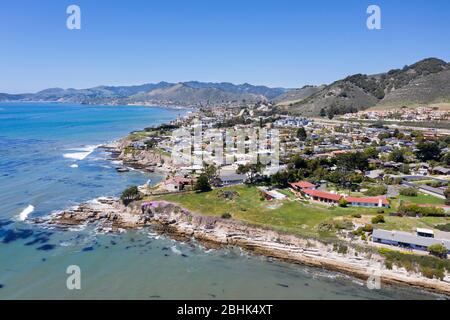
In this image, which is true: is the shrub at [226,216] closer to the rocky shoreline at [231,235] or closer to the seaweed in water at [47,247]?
the rocky shoreline at [231,235]

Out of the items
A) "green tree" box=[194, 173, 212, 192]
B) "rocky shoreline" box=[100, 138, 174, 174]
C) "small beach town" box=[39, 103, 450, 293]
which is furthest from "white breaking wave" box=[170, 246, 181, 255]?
"rocky shoreline" box=[100, 138, 174, 174]

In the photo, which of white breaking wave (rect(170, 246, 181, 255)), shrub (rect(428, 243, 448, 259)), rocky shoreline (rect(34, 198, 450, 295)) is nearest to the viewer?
rocky shoreline (rect(34, 198, 450, 295))

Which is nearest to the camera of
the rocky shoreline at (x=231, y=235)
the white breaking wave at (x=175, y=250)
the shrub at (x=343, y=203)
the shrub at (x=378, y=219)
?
the rocky shoreline at (x=231, y=235)

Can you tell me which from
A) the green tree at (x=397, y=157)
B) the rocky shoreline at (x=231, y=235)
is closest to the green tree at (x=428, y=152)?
the green tree at (x=397, y=157)

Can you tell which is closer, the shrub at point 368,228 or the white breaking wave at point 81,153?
the shrub at point 368,228

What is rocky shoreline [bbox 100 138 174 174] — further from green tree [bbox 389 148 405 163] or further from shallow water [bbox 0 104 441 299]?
green tree [bbox 389 148 405 163]
